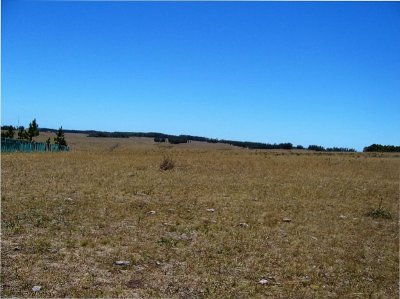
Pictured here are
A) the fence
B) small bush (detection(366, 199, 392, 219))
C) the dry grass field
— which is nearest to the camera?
the dry grass field

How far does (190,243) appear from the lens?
8633mm

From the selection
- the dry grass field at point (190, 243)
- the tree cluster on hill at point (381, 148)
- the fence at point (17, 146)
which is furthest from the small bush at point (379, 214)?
the tree cluster on hill at point (381, 148)

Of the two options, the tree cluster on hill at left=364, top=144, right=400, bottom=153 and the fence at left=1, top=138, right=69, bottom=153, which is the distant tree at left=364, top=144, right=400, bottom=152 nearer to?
the tree cluster on hill at left=364, top=144, right=400, bottom=153

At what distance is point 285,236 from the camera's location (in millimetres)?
9570

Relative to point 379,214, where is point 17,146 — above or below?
above

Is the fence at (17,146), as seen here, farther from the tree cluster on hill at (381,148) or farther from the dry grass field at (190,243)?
the tree cluster on hill at (381,148)

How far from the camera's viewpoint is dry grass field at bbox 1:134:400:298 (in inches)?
254

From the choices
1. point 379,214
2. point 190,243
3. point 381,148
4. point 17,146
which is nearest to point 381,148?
point 381,148

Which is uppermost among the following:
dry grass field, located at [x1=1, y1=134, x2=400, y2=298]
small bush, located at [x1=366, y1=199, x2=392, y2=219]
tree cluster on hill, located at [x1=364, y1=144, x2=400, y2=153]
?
tree cluster on hill, located at [x1=364, y1=144, x2=400, y2=153]

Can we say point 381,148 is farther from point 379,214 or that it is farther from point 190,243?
point 190,243

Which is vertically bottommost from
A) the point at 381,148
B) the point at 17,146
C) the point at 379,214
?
the point at 379,214

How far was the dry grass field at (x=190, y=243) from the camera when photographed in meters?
6.44

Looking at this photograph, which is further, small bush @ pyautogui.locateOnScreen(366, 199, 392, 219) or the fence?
the fence

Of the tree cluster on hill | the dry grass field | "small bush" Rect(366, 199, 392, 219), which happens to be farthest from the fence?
the tree cluster on hill
